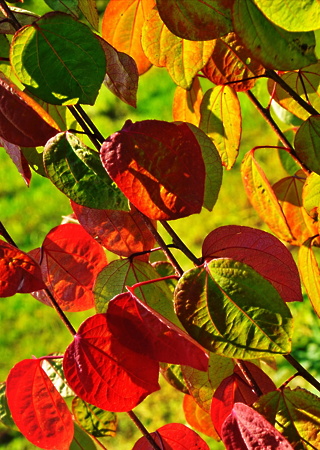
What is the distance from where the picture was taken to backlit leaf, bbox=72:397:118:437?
774 mm

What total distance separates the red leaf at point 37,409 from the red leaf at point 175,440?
0.28 feet

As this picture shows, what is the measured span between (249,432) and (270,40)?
1.07 ft

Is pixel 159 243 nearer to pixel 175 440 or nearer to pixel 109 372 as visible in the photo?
pixel 109 372

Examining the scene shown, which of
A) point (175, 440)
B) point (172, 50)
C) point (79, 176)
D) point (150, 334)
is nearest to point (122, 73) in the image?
point (172, 50)

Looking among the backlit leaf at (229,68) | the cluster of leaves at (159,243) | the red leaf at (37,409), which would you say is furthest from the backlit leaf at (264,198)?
the red leaf at (37,409)

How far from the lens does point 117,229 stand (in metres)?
0.66

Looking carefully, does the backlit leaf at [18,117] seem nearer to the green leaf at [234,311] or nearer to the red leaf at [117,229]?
the red leaf at [117,229]

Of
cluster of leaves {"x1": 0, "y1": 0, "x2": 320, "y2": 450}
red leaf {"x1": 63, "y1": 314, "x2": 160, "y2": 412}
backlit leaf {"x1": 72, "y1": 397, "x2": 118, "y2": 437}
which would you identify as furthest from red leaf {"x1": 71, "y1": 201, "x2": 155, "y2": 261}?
backlit leaf {"x1": 72, "y1": 397, "x2": 118, "y2": 437}

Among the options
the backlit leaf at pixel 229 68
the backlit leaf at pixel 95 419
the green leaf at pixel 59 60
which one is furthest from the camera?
the backlit leaf at pixel 95 419

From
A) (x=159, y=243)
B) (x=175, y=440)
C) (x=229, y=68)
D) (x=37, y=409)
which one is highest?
(x=229, y=68)

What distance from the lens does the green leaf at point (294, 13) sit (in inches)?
17.9

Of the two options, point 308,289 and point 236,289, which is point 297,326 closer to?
point 308,289

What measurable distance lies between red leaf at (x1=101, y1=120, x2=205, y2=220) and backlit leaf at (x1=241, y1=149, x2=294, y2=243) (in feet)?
0.78

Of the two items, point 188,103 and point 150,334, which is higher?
→ point 188,103
